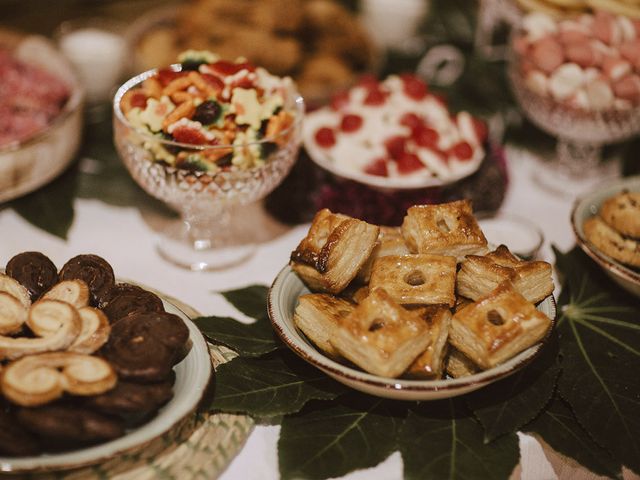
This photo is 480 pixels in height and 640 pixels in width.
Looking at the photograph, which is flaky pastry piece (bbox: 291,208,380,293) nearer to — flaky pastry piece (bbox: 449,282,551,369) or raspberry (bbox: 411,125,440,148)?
flaky pastry piece (bbox: 449,282,551,369)

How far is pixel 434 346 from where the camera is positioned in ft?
2.96

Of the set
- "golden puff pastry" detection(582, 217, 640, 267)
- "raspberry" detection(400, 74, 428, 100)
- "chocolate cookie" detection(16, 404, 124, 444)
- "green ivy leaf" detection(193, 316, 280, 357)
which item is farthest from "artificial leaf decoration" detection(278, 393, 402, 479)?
"raspberry" detection(400, 74, 428, 100)

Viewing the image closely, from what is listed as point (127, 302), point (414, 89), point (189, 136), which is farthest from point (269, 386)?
point (414, 89)

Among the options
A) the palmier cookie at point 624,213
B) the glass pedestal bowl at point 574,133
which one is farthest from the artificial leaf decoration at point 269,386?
the glass pedestal bowl at point 574,133

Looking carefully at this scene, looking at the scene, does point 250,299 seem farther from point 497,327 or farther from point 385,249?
point 497,327

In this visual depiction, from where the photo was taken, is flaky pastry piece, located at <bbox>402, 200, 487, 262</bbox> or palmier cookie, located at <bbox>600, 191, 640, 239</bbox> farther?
palmier cookie, located at <bbox>600, 191, 640, 239</bbox>

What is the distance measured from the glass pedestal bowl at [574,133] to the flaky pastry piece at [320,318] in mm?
839

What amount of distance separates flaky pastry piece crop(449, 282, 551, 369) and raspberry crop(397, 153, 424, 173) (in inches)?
19.7

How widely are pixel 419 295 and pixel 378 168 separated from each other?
1.58 ft

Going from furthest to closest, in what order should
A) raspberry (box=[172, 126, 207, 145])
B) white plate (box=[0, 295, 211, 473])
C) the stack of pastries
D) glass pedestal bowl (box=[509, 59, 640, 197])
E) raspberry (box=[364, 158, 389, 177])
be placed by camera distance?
glass pedestal bowl (box=[509, 59, 640, 197])
raspberry (box=[364, 158, 389, 177])
raspberry (box=[172, 126, 207, 145])
the stack of pastries
white plate (box=[0, 295, 211, 473])

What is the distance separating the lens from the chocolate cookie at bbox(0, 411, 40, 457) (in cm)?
76

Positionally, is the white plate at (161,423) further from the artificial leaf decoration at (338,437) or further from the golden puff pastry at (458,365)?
the golden puff pastry at (458,365)

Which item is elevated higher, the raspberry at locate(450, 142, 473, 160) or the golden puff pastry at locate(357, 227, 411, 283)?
the golden puff pastry at locate(357, 227, 411, 283)

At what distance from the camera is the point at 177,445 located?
891 mm
